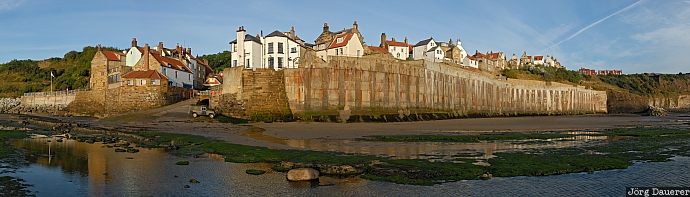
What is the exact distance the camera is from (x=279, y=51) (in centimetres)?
6956

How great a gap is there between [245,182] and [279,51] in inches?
2139

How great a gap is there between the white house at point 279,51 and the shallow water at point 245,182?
159 ft

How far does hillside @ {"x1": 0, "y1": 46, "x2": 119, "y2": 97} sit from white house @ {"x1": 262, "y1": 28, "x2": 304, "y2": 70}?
4837cm

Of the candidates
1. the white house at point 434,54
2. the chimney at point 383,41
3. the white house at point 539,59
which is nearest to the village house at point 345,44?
the chimney at point 383,41

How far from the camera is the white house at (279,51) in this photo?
2739 inches

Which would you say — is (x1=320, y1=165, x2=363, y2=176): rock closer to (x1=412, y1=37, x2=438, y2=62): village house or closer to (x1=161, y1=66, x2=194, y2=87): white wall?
(x1=161, y1=66, x2=194, y2=87): white wall

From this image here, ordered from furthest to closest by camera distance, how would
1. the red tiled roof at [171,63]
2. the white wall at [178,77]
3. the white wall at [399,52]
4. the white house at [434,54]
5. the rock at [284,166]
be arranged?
the white house at [434,54] → the white wall at [399,52] → the white wall at [178,77] → the red tiled roof at [171,63] → the rock at [284,166]

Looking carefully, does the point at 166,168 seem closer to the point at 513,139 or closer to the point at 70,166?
the point at 70,166

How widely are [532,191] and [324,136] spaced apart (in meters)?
22.1

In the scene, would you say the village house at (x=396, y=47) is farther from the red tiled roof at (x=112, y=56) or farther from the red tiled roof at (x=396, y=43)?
the red tiled roof at (x=112, y=56)

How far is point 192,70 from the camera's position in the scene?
85000 millimetres

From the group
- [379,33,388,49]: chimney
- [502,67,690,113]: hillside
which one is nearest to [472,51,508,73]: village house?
[502,67,690,113]: hillside

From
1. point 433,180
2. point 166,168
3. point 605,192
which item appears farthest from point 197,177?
point 605,192

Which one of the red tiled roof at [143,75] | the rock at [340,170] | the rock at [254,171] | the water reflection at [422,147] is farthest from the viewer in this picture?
the red tiled roof at [143,75]
